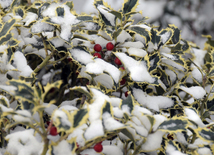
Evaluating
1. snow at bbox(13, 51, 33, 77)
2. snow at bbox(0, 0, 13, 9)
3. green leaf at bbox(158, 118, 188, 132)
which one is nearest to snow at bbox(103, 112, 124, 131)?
green leaf at bbox(158, 118, 188, 132)

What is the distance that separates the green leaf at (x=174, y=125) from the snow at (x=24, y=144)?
1.05 ft

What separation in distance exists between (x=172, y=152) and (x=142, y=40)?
45 cm

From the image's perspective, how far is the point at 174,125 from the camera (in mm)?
544

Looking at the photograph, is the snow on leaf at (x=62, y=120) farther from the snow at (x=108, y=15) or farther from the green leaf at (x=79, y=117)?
the snow at (x=108, y=15)

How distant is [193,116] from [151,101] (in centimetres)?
17

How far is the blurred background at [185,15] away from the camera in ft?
12.0

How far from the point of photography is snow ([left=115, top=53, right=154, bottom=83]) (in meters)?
0.68

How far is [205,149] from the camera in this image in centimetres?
61

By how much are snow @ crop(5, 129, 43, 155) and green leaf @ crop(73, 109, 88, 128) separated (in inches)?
6.5

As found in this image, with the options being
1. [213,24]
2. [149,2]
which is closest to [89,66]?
[149,2]

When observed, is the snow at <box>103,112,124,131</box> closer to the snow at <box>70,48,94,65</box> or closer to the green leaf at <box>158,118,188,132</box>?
the green leaf at <box>158,118,188,132</box>

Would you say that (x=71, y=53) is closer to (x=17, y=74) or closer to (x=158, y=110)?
(x=17, y=74)

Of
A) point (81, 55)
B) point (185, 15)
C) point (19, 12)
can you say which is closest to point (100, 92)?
point (81, 55)

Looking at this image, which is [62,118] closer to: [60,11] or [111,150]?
[111,150]
